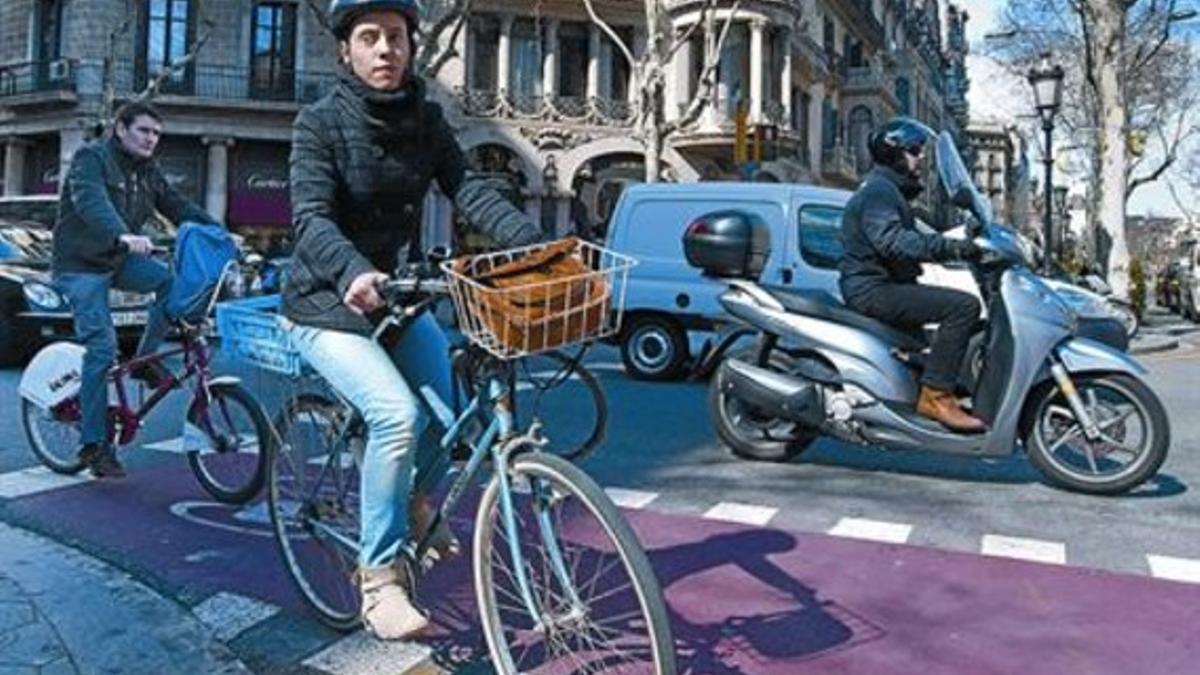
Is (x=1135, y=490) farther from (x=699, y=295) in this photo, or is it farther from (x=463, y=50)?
(x=463, y=50)

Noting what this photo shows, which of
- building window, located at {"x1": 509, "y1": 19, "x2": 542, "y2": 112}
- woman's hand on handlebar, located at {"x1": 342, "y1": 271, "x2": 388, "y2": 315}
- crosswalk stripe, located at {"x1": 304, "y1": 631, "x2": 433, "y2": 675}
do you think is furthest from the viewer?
building window, located at {"x1": 509, "y1": 19, "x2": 542, "y2": 112}

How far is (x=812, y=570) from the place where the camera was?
4.40 m

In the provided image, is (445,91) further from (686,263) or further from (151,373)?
(151,373)

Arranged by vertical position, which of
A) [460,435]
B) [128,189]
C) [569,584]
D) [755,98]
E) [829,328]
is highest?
[755,98]

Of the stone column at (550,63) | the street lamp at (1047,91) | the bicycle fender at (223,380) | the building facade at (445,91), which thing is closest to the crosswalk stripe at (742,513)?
the bicycle fender at (223,380)

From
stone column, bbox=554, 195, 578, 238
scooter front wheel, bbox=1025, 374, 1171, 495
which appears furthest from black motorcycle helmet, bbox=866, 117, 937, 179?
stone column, bbox=554, 195, 578, 238

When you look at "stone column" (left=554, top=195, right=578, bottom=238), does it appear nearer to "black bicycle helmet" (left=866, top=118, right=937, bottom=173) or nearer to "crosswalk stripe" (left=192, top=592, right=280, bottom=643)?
"black bicycle helmet" (left=866, top=118, right=937, bottom=173)

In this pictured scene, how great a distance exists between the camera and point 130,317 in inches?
394

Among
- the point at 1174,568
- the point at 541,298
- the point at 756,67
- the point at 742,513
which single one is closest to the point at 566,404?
the point at 742,513

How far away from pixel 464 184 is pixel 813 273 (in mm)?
7573

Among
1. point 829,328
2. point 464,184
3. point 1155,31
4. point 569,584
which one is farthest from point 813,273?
point 1155,31

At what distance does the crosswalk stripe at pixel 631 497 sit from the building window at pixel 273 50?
89.7 feet

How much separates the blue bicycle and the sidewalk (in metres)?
0.88

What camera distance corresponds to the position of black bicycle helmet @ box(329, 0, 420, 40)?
3143 millimetres
